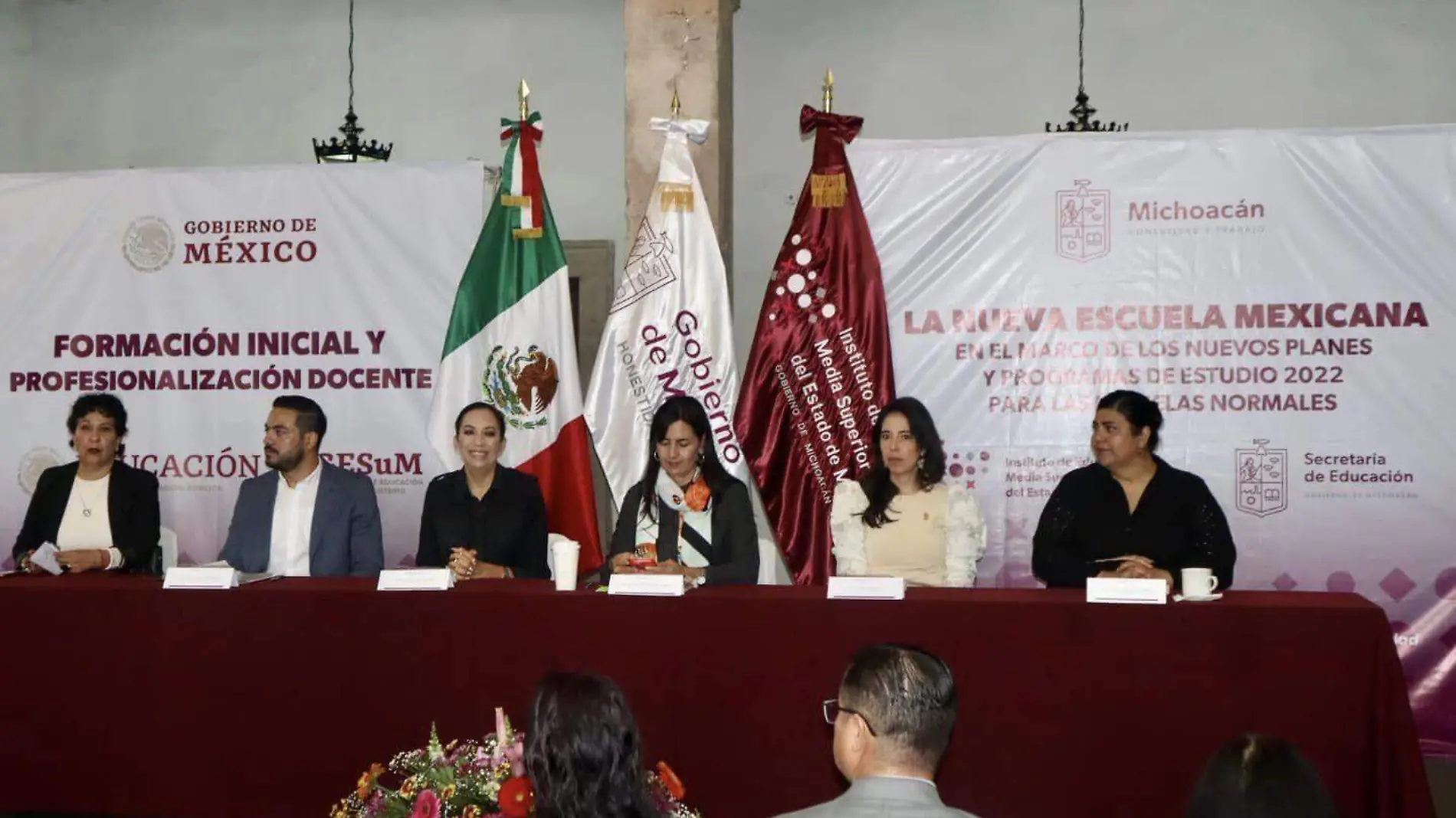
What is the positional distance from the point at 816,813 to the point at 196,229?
420 cm

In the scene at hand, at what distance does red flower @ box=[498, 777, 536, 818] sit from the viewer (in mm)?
2016

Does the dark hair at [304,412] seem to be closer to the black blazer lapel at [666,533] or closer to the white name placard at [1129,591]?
the black blazer lapel at [666,533]

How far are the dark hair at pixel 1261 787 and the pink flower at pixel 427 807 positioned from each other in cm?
111

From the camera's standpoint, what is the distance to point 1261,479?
15.2ft

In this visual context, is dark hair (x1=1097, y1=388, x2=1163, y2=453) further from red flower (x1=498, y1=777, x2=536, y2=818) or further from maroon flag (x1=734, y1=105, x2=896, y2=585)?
red flower (x1=498, y1=777, x2=536, y2=818)

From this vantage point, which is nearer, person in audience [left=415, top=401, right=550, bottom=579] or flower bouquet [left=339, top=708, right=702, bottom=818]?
flower bouquet [left=339, top=708, right=702, bottom=818]

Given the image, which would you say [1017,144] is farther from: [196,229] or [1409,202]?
[196,229]

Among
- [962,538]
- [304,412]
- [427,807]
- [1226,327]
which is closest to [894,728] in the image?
[427,807]

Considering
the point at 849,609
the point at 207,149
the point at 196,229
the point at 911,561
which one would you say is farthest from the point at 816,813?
the point at 207,149

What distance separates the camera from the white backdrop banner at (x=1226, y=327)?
448 cm

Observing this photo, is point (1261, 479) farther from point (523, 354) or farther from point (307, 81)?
point (307, 81)

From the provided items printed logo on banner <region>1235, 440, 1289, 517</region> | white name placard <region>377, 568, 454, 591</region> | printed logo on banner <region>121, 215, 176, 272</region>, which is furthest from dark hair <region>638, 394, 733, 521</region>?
printed logo on banner <region>121, 215, 176, 272</region>

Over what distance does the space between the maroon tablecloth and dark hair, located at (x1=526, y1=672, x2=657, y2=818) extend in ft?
4.83

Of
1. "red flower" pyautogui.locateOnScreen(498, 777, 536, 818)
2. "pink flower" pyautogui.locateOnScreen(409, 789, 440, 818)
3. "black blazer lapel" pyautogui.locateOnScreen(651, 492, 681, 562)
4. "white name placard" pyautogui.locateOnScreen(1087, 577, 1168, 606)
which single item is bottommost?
"pink flower" pyautogui.locateOnScreen(409, 789, 440, 818)
